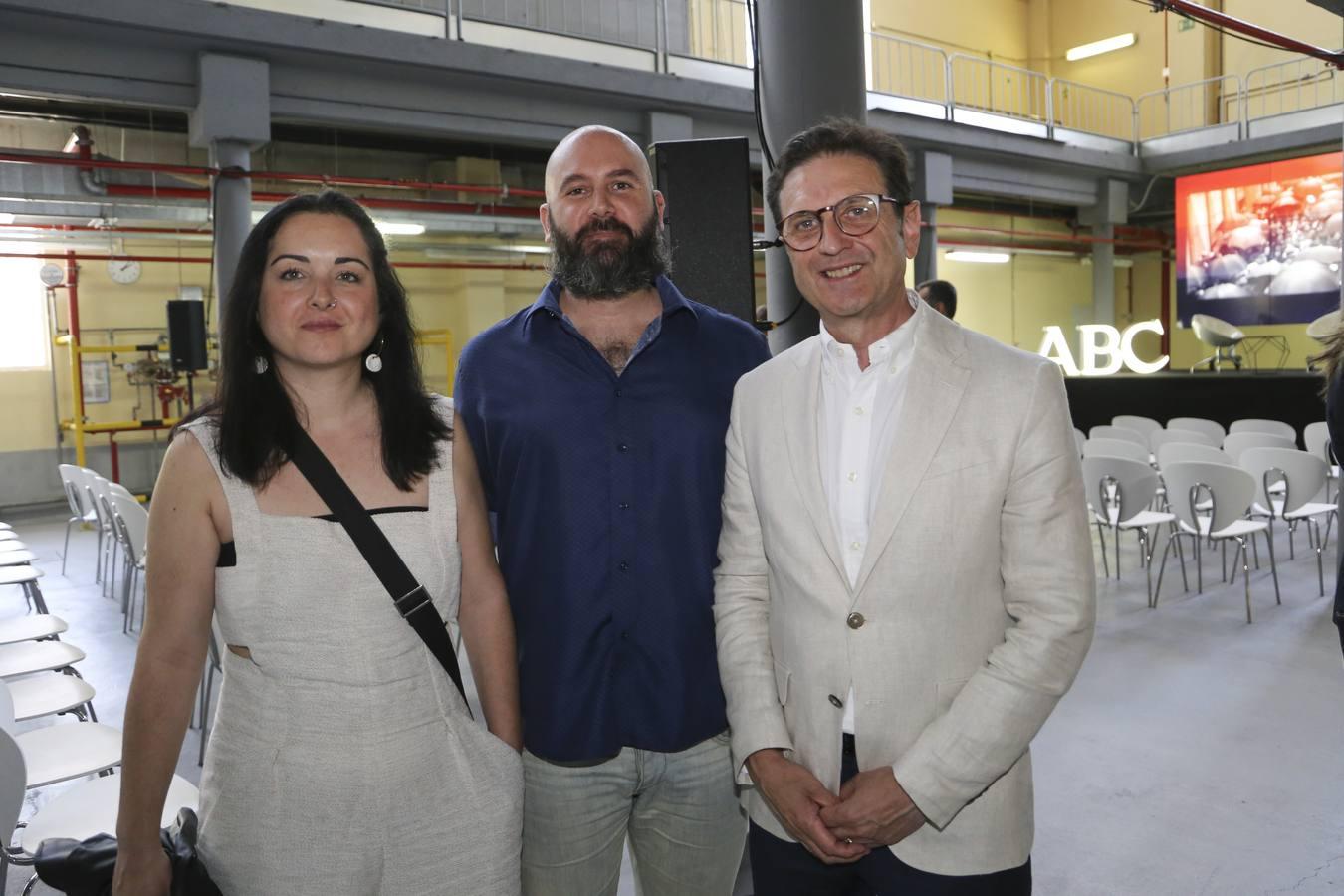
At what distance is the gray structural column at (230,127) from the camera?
22.8 feet

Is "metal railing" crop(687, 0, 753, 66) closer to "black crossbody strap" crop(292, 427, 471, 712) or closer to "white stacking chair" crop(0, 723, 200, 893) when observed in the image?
"white stacking chair" crop(0, 723, 200, 893)

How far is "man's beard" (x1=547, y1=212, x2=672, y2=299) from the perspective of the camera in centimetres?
193

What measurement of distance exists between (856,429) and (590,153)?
817 millimetres

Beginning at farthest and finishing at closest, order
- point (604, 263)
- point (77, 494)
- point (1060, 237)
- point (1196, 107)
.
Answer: point (1196, 107) < point (1060, 237) < point (77, 494) < point (604, 263)

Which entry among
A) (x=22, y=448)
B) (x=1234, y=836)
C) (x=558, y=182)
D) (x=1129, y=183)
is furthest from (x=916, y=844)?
(x=1129, y=183)

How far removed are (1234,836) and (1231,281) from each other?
12.3 metres

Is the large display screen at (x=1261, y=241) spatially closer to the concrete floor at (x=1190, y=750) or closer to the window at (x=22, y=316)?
the concrete floor at (x=1190, y=750)

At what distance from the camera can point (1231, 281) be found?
13320 mm

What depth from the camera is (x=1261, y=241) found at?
13.0 metres

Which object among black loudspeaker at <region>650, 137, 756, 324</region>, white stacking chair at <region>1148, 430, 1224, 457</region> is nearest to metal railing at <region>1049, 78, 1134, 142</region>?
white stacking chair at <region>1148, 430, 1224, 457</region>

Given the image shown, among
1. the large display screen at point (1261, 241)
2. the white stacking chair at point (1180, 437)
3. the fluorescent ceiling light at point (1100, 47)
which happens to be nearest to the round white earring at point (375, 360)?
the white stacking chair at point (1180, 437)

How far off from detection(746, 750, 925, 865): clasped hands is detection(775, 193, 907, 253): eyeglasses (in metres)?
0.83

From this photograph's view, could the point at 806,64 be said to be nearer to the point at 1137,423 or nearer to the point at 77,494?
the point at 77,494

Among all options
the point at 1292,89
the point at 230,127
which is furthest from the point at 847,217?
the point at 1292,89
